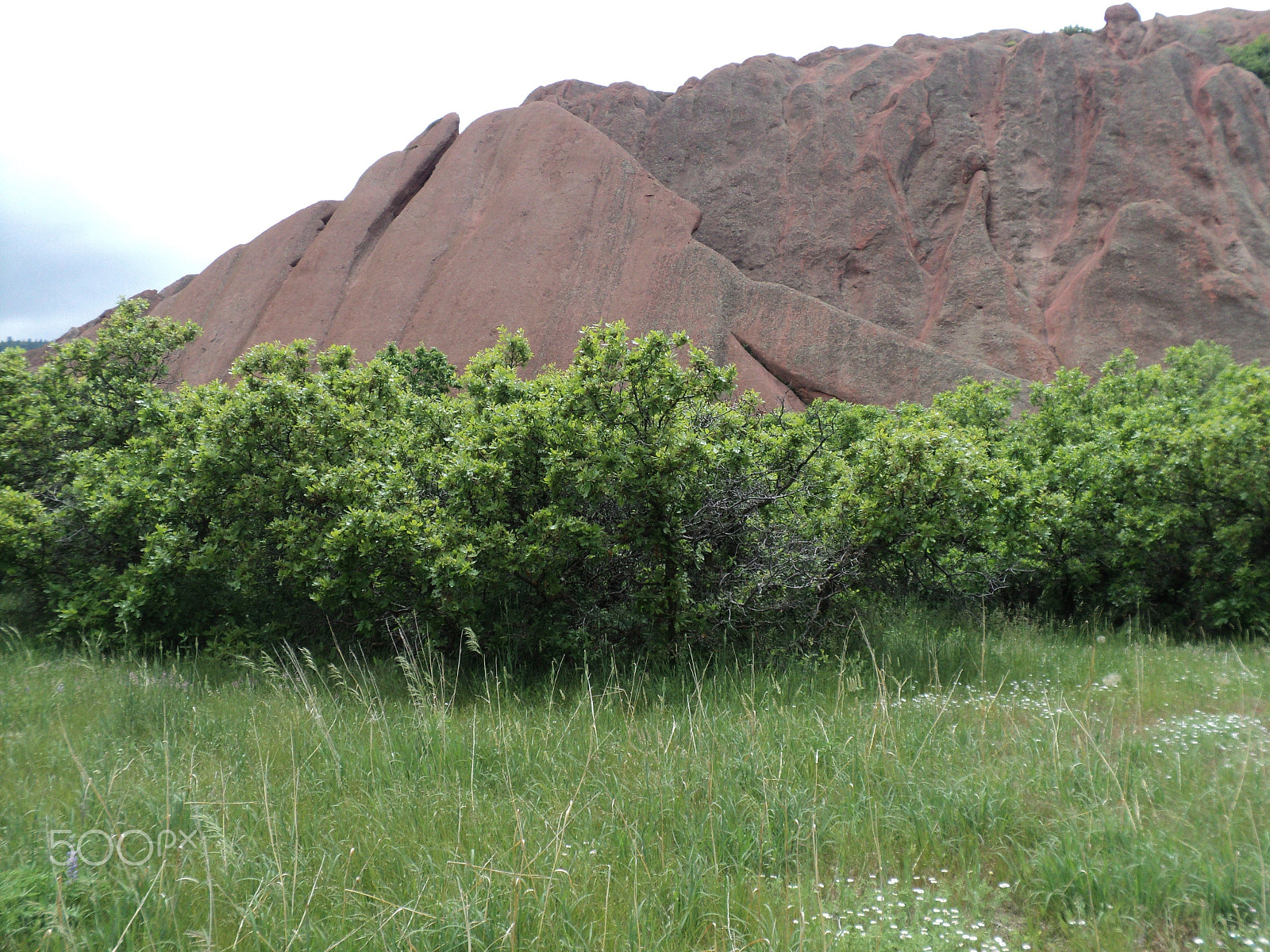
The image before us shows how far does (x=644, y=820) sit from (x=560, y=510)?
2.77 meters

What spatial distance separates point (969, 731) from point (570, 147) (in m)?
25.6

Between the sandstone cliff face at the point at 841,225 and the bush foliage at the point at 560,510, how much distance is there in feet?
42.9

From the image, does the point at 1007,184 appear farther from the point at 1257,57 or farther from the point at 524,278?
the point at 524,278

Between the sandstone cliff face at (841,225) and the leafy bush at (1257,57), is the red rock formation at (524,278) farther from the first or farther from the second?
the leafy bush at (1257,57)

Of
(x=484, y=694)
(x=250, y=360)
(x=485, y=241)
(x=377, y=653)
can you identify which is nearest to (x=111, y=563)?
(x=250, y=360)

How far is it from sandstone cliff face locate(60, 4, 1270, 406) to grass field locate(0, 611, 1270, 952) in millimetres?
17134

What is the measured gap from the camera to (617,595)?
610 cm

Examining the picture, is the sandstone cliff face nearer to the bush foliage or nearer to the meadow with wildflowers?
the meadow with wildflowers

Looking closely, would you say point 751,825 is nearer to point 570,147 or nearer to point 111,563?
point 111,563

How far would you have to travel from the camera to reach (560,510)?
5.57 m

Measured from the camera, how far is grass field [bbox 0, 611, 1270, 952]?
8.05ft

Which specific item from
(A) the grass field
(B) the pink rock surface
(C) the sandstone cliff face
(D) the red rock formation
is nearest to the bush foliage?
(A) the grass field

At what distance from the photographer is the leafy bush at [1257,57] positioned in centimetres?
2788

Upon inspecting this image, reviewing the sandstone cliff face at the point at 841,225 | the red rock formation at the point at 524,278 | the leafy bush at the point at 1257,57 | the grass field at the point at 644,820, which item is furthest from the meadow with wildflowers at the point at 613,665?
the leafy bush at the point at 1257,57
